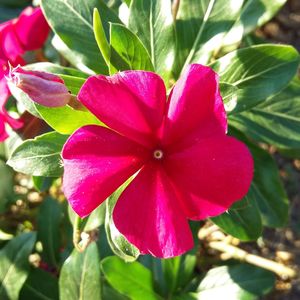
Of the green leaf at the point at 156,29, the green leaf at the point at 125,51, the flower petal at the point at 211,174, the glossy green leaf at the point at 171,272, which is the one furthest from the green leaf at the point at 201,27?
the glossy green leaf at the point at 171,272

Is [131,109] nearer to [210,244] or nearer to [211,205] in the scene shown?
[211,205]

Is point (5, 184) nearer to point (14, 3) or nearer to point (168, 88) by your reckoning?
point (168, 88)

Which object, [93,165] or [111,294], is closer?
[93,165]

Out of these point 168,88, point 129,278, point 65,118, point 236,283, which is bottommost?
point 236,283

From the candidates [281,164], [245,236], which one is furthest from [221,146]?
[281,164]

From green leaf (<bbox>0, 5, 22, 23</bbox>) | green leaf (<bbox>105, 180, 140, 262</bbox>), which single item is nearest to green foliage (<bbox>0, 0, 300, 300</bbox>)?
green leaf (<bbox>105, 180, 140, 262</bbox>)

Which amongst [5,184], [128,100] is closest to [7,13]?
[5,184]
